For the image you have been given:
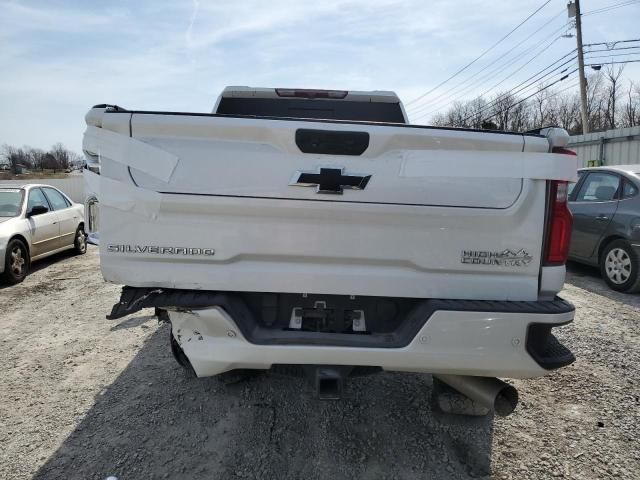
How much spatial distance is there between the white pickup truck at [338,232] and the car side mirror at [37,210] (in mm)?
6712

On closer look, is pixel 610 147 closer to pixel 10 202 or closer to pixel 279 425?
pixel 279 425

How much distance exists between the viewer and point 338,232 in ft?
7.45

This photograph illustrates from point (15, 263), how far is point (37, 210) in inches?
49.6

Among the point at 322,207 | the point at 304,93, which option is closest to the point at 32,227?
the point at 304,93

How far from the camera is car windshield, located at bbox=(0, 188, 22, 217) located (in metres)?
7.62

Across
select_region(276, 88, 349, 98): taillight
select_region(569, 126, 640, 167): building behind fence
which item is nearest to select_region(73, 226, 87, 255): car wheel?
select_region(276, 88, 349, 98): taillight

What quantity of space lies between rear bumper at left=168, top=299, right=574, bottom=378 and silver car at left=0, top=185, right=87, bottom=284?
6291mm

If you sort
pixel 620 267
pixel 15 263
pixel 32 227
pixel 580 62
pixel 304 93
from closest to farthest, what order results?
pixel 304 93 < pixel 620 267 < pixel 15 263 < pixel 32 227 < pixel 580 62

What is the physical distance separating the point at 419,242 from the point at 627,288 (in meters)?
5.56

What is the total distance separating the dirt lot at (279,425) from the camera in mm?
2633

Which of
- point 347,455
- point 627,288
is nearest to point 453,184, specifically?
point 347,455

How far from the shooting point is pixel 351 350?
7.32ft

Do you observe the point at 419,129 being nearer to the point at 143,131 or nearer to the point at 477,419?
the point at 143,131

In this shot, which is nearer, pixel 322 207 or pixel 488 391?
pixel 322 207
